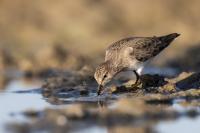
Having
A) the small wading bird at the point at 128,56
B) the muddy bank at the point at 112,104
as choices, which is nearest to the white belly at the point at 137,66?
the small wading bird at the point at 128,56

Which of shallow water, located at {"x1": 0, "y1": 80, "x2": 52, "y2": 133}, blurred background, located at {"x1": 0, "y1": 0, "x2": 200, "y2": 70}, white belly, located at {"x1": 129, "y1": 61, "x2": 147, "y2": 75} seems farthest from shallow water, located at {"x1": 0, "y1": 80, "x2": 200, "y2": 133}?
blurred background, located at {"x1": 0, "y1": 0, "x2": 200, "y2": 70}

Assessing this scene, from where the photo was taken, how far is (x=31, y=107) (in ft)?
51.7

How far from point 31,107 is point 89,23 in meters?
15.5

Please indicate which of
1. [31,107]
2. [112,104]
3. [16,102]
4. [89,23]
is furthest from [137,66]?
[89,23]

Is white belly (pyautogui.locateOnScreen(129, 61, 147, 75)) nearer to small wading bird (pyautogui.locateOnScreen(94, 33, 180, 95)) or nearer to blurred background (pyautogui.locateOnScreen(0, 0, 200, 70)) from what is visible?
small wading bird (pyautogui.locateOnScreen(94, 33, 180, 95))

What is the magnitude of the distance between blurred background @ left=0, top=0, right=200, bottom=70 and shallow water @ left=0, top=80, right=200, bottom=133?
6634 millimetres

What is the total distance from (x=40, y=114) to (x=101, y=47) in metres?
13.7

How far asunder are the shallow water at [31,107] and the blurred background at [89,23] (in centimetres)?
663

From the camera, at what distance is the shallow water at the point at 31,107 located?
1348cm

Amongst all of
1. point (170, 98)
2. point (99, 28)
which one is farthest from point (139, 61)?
point (99, 28)

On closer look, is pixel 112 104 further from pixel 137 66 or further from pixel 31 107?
pixel 137 66

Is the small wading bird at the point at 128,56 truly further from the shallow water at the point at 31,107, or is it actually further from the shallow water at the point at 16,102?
the shallow water at the point at 16,102

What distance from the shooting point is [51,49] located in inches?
978

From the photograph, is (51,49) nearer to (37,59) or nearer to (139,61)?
(37,59)
